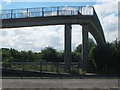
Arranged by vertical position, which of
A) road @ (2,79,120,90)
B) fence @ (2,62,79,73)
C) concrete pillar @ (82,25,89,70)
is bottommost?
road @ (2,79,120,90)

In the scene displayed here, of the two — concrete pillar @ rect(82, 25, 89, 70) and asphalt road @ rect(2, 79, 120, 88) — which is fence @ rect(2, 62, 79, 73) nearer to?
concrete pillar @ rect(82, 25, 89, 70)

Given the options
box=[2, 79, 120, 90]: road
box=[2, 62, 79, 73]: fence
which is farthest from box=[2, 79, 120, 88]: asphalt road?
box=[2, 62, 79, 73]: fence

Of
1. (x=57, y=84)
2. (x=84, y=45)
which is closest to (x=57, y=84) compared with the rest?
(x=57, y=84)

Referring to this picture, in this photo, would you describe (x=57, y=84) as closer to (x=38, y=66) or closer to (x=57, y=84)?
(x=57, y=84)

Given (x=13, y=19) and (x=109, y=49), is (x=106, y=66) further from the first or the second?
(x=13, y=19)

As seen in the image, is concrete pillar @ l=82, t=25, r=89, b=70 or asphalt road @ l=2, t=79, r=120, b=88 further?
concrete pillar @ l=82, t=25, r=89, b=70

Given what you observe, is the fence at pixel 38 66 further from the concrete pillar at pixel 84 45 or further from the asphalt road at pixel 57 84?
the asphalt road at pixel 57 84

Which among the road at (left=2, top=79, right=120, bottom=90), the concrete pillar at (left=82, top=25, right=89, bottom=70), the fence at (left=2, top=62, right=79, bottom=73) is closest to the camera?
the road at (left=2, top=79, right=120, bottom=90)

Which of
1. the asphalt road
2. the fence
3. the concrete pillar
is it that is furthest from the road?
the concrete pillar

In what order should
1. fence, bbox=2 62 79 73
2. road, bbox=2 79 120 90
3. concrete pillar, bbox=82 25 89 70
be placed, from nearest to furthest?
road, bbox=2 79 120 90
fence, bbox=2 62 79 73
concrete pillar, bbox=82 25 89 70

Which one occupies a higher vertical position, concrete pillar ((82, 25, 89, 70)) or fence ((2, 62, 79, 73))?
concrete pillar ((82, 25, 89, 70))

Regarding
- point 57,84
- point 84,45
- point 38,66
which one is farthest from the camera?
point 84,45

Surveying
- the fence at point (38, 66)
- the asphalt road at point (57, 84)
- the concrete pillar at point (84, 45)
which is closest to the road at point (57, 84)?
the asphalt road at point (57, 84)

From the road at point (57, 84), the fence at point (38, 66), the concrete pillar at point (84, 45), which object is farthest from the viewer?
the concrete pillar at point (84, 45)
